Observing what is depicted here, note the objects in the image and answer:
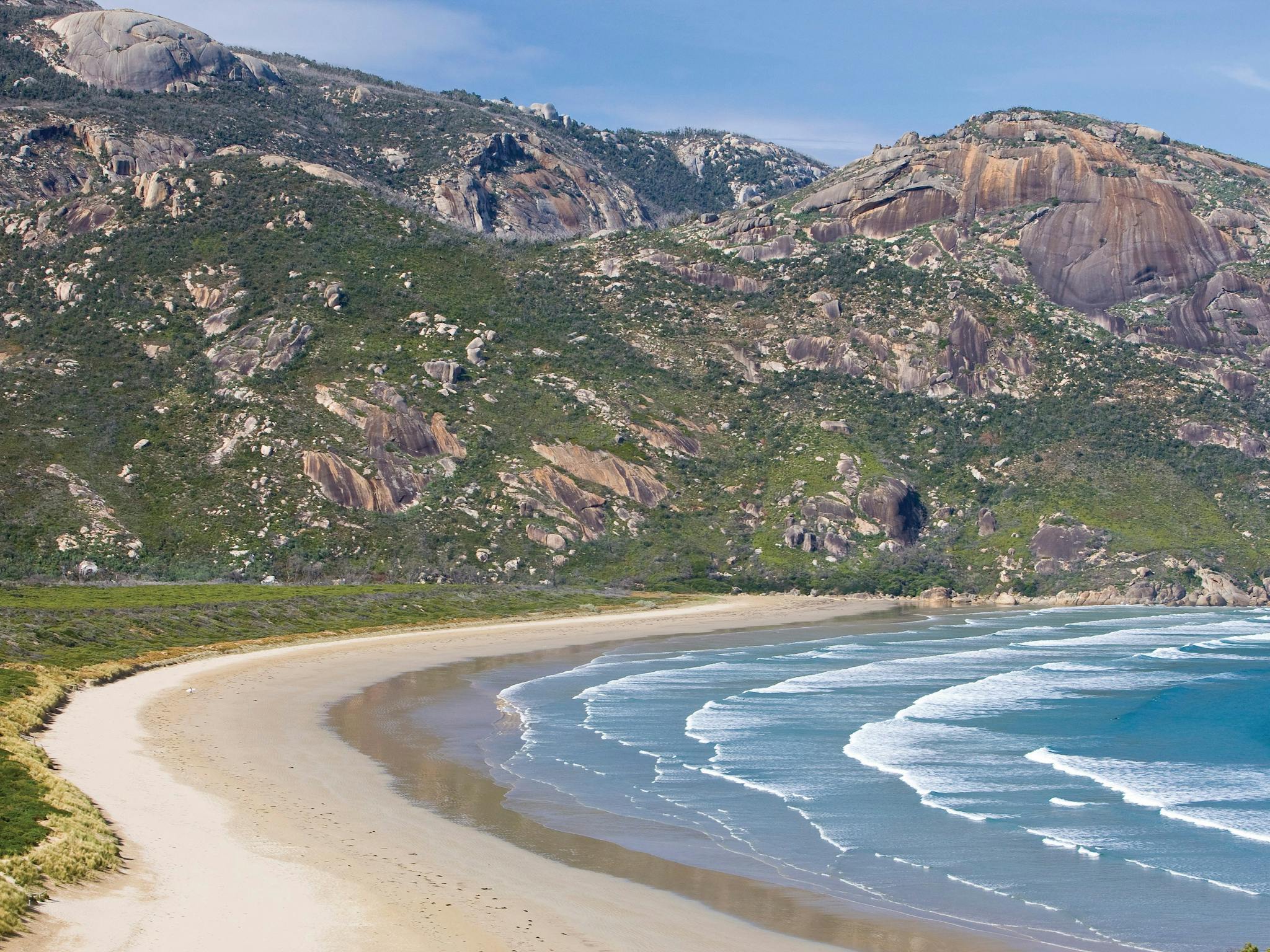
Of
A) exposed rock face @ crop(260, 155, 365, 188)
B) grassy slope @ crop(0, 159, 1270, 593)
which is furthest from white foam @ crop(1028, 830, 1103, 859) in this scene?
exposed rock face @ crop(260, 155, 365, 188)

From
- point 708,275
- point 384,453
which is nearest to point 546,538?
point 384,453

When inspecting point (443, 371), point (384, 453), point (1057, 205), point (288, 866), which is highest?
point (1057, 205)

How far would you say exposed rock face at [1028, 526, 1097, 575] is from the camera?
359 ft

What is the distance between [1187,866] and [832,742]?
14.9 m

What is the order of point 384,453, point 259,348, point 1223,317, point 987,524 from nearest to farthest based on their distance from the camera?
point 384,453 < point 987,524 < point 259,348 < point 1223,317

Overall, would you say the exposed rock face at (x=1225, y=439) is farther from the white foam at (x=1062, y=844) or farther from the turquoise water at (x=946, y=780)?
the white foam at (x=1062, y=844)

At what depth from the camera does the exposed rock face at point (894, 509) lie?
116 meters

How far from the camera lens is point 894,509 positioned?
381ft

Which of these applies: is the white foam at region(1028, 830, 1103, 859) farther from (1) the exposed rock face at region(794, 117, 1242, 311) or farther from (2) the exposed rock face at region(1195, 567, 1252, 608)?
(1) the exposed rock face at region(794, 117, 1242, 311)

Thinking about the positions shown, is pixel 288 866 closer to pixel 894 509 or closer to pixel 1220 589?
pixel 894 509

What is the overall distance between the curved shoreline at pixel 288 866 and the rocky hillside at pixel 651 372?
5916 centimetres

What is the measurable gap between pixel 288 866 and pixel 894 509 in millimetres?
99658

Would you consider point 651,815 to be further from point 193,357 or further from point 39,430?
point 193,357


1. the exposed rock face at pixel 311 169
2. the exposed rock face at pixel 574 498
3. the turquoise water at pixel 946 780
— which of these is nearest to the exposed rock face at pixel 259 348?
the exposed rock face at pixel 574 498
